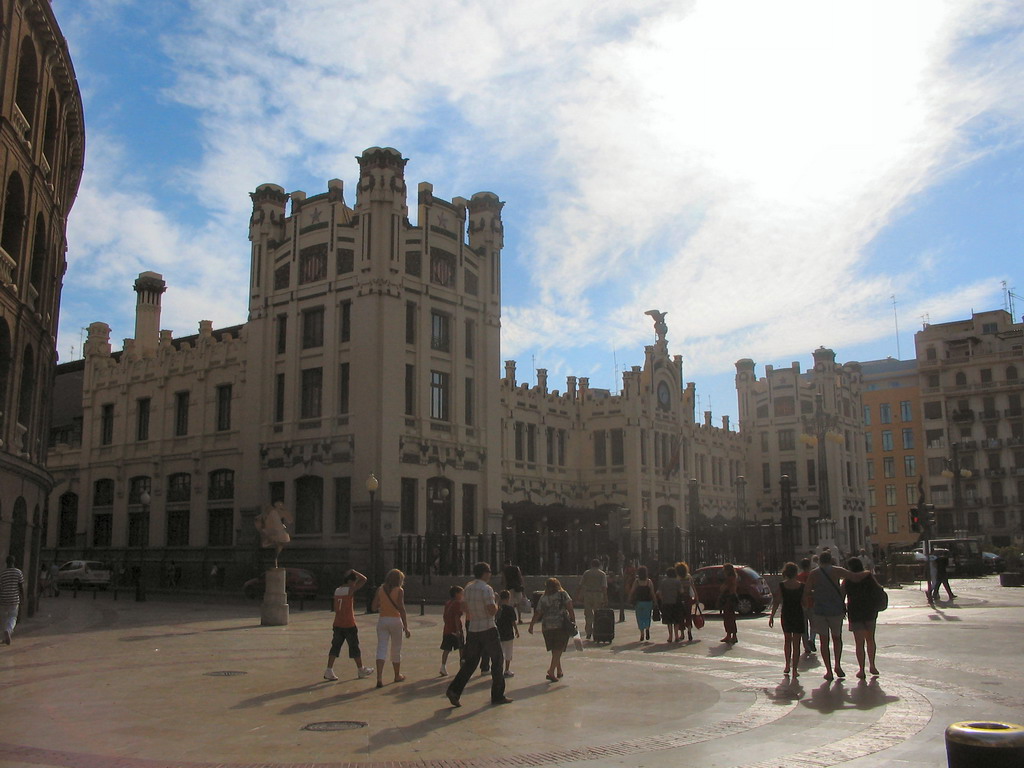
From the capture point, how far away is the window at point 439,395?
41.3 m

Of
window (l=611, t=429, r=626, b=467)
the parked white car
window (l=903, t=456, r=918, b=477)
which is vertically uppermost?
window (l=903, t=456, r=918, b=477)

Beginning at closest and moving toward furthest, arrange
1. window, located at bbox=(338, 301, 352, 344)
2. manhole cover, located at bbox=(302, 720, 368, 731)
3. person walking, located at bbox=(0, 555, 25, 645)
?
1. manhole cover, located at bbox=(302, 720, 368, 731)
2. person walking, located at bbox=(0, 555, 25, 645)
3. window, located at bbox=(338, 301, 352, 344)

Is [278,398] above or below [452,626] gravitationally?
above

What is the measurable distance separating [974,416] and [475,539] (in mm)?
63318

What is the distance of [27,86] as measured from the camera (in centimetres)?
2333

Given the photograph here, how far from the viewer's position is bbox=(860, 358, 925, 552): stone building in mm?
88812

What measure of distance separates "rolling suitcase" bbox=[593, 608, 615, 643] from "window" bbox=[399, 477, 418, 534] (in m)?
20.3

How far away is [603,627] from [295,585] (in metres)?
18.1

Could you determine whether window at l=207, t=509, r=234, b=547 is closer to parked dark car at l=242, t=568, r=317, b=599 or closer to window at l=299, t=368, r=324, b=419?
window at l=299, t=368, r=324, b=419

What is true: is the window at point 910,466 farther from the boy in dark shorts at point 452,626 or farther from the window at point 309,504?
the boy in dark shorts at point 452,626

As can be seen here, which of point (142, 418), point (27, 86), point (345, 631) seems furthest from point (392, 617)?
point (142, 418)

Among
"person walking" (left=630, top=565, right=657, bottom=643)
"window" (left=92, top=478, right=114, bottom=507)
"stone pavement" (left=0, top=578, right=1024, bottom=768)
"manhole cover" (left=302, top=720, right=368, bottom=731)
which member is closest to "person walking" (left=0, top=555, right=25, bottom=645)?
"stone pavement" (left=0, top=578, right=1024, bottom=768)

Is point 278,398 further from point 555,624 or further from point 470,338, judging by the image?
point 555,624

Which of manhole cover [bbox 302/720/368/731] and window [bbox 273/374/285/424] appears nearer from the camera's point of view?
manhole cover [bbox 302/720/368/731]
